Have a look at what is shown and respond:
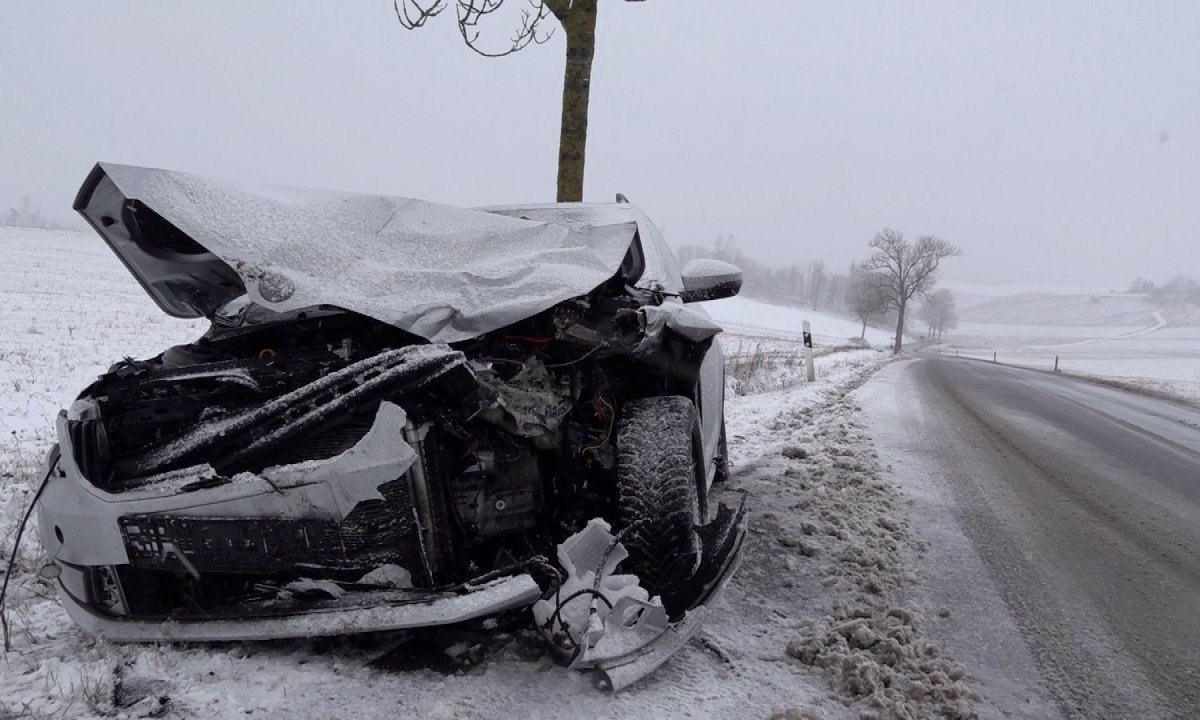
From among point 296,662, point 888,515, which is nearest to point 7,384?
point 296,662

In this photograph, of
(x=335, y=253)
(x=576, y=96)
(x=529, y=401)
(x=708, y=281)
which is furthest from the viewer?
(x=576, y=96)

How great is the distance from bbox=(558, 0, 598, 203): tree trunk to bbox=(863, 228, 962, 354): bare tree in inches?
1730

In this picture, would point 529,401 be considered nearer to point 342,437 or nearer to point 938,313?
point 342,437

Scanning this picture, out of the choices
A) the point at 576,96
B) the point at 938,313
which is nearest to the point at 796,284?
the point at 938,313

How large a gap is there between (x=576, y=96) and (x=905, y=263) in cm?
4606

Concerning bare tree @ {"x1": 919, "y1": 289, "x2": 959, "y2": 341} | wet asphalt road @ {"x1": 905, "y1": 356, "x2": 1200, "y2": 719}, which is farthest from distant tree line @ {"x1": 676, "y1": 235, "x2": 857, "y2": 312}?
wet asphalt road @ {"x1": 905, "y1": 356, "x2": 1200, "y2": 719}

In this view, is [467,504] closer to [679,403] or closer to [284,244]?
[679,403]

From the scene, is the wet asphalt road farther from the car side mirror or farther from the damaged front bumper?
the car side mirror

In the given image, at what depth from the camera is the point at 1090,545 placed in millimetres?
3885

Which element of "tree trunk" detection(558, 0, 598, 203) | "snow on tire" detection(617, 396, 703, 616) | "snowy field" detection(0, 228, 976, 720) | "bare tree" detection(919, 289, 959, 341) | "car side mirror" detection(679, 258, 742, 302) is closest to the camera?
"snowy field" detection(0, 228, 976, 720)

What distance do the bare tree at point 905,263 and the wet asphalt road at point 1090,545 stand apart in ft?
136

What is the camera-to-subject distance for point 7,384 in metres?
6.89

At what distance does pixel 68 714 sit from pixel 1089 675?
3160 mm

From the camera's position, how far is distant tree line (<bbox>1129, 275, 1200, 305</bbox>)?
108375 millimetres
